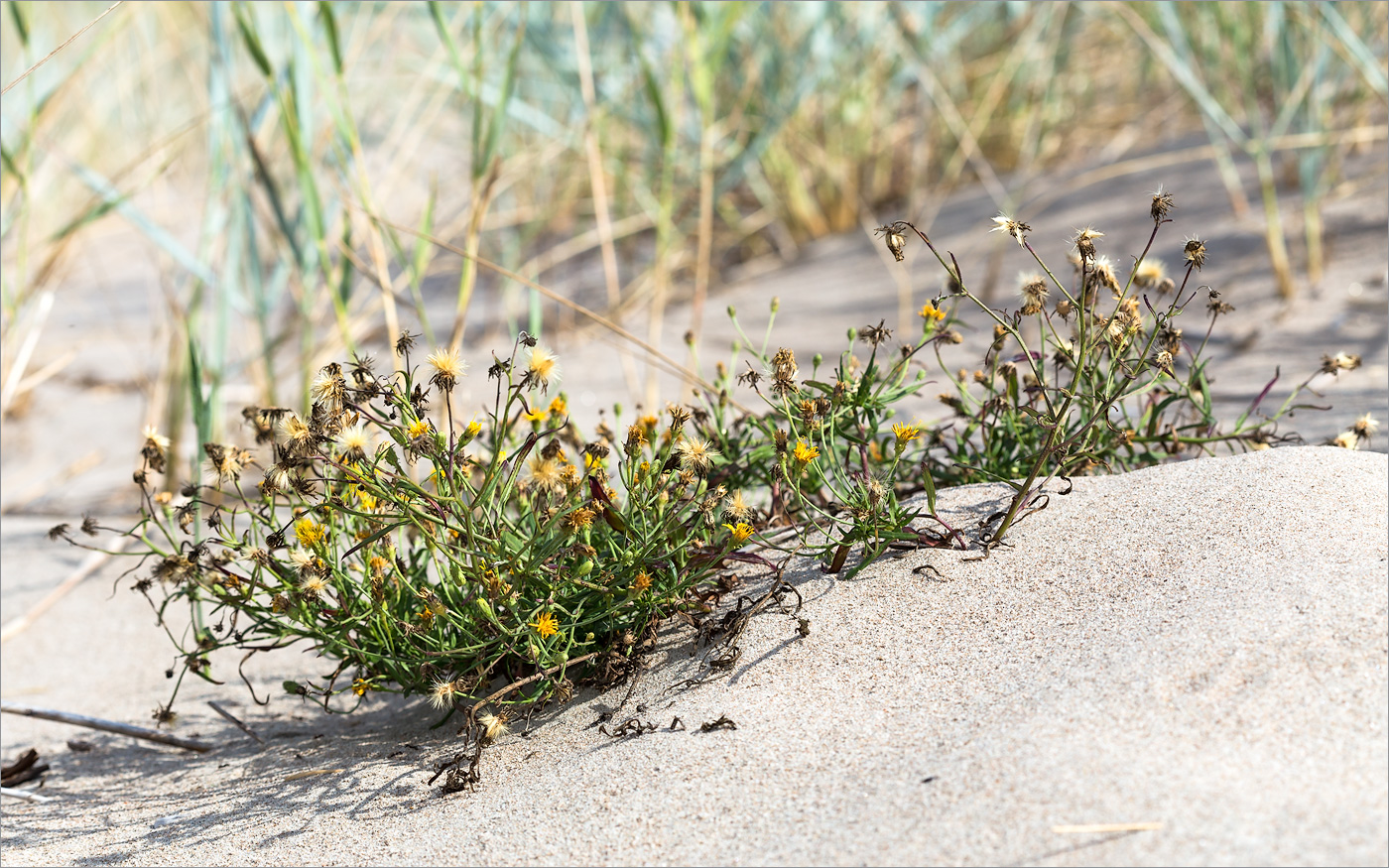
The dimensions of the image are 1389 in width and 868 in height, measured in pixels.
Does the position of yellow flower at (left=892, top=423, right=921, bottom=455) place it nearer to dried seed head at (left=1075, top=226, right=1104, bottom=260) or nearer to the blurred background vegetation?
dried seed head at (left=1075, top=226, right=1104, bottom=260)

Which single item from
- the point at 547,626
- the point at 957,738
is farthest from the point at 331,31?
the point at 957,738

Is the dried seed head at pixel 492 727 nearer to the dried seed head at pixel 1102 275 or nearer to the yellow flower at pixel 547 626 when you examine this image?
the yellow flower at pixel 547 626

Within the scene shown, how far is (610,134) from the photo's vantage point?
4637 mm

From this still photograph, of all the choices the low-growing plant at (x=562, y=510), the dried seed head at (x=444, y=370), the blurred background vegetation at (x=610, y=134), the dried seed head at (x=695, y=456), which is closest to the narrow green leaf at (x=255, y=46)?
the blurred background vegetation at (x=610, y=134)

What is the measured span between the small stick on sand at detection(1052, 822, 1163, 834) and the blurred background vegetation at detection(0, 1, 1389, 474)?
4.09 ft

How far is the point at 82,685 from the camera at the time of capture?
2.07 meters

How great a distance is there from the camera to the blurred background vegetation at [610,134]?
2.40m

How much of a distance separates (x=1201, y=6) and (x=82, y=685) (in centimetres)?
395

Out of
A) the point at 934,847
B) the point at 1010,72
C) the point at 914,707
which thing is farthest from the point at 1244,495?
the point at 1010,72

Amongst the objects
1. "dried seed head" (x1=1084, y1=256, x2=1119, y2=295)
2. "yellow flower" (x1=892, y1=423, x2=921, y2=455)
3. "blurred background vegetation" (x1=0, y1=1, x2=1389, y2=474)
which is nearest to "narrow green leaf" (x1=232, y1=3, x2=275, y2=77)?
"blurred background vegetation" (x1=0, y1=1, x2=1389, y2=474)

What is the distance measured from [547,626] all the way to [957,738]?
1.56 ft

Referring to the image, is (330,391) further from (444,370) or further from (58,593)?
(58,593)

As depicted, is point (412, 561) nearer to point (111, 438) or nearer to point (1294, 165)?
point (111, 438)

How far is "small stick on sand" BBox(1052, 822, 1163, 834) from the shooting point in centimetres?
96
